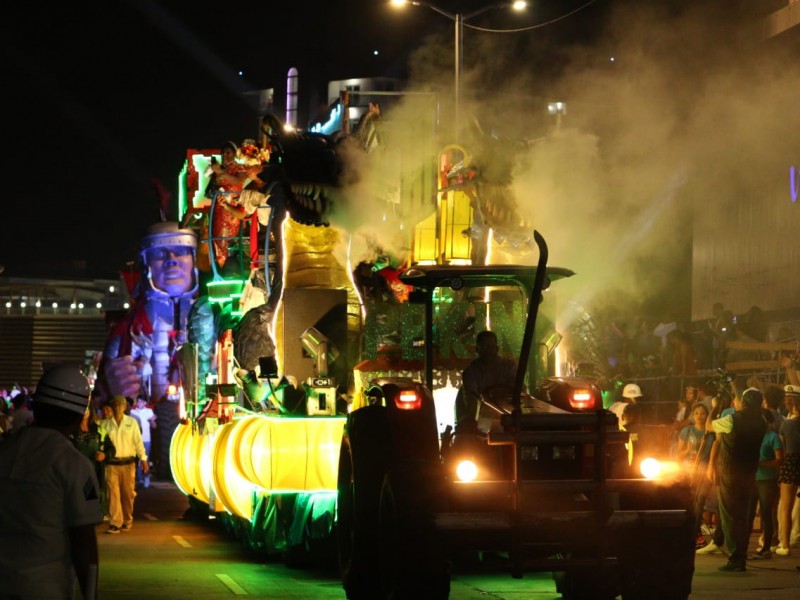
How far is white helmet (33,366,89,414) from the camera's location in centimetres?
576

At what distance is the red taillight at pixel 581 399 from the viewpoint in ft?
33.4

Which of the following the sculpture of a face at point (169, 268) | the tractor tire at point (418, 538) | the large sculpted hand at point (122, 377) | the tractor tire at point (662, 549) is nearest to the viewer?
the tractor tire at point (418, 538)

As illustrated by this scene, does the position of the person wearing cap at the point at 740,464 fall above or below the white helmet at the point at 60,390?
below

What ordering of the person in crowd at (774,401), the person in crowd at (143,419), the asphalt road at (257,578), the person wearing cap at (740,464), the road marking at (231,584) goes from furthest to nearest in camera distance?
the person in crowd at (143,419), the person in crowd at (774,401), the person wearing cap at (740,464), the road marking at (231,584), the asphalt road at (257,578)

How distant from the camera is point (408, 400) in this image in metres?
10.1

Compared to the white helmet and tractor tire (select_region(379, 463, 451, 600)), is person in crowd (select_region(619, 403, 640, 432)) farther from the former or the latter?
the white helmet

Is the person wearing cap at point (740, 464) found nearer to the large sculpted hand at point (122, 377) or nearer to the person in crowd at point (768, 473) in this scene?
the person in crowd at point (768, 473)

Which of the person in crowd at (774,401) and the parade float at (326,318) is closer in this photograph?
the parade float at (326,318)

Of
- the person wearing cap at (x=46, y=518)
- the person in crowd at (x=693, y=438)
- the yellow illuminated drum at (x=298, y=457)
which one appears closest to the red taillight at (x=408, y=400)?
the yellow illuminated drum at (x=298, y=457)

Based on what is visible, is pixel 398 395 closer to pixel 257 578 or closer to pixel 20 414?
pixel 257 578

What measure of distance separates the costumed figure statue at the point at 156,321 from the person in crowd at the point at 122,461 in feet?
47.6

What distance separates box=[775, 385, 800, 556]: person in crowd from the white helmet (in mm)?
10977

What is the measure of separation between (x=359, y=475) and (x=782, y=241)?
664 inches

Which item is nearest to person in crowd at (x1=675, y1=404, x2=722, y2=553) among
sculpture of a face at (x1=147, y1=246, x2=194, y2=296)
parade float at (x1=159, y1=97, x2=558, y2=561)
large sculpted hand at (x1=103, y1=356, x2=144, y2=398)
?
parade float at (x1=159, y1=97, x2=558, y2=561)
